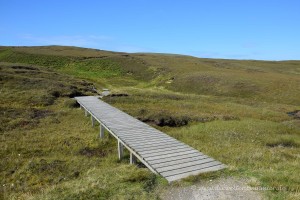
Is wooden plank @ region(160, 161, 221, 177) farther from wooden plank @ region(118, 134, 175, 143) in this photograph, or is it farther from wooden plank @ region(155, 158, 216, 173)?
wooden plank @ region(118, 134, 175, 143)

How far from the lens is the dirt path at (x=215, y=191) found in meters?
8.14

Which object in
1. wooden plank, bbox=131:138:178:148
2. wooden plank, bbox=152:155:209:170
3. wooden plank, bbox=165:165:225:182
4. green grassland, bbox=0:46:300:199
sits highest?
wooden plank, bbox=152:155:209:170

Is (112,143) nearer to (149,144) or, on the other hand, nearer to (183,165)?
(149,144)

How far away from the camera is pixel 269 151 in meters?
14.5

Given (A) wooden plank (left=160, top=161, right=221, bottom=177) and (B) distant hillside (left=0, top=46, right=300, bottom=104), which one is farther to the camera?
(B) distant hillside (left=0, top=46, right=300, bottom=104)

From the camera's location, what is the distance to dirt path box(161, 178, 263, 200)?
26.7 ft

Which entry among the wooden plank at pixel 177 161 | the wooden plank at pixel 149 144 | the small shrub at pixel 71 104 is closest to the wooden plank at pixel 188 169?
the wooden plank at pixel 177 161

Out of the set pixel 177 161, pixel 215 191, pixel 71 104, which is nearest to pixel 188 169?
pixel 177 161

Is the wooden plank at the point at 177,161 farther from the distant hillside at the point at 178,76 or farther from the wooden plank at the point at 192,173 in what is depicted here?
the distant hillside at the point at 178,76

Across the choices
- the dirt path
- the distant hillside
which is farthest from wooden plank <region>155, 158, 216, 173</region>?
the distant hillside

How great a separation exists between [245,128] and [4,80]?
3031cm

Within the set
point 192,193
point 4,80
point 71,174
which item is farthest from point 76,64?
point 192,193

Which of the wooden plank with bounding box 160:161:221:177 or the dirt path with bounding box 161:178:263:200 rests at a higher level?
the wooden plank with bounding box 160:161:221:177

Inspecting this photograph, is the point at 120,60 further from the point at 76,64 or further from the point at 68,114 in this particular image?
the point at 68,114
